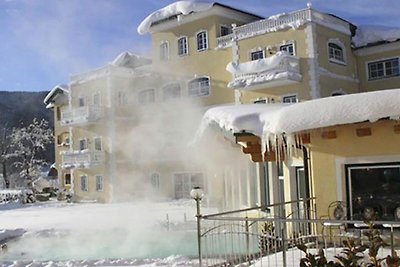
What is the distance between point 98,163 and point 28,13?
17785 mm

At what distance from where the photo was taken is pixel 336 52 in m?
27.0

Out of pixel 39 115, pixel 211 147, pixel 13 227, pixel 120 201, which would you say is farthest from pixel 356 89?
pixel 39 115

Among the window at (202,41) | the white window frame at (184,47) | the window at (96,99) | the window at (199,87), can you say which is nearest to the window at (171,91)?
the window at (199,87)

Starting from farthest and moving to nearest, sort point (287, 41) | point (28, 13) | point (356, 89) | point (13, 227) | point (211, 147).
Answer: point (356, 89) < point (287, 41) < point (13, 227) < point (28, 13) < point (211, 147)

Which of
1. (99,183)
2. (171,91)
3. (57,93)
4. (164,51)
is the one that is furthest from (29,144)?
(171,91)

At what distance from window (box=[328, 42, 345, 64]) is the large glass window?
18387mm

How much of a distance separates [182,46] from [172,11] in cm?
225

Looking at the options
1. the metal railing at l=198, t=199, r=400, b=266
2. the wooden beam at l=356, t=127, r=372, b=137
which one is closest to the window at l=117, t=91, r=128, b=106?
the metal railing at l=198, t=199, r=400, b=266

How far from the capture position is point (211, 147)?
54.1ft

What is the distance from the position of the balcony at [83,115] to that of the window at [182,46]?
726 cm

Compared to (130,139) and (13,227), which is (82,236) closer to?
Answer: (13,227)

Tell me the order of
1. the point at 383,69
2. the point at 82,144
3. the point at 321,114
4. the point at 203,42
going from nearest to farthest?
the point at 321,114 < the point at 383,69 < the point at 203,42 < the point at 82,144

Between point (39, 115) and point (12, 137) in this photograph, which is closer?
point (12, 137)

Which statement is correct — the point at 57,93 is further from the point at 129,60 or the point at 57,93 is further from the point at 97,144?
the point at 97,144
